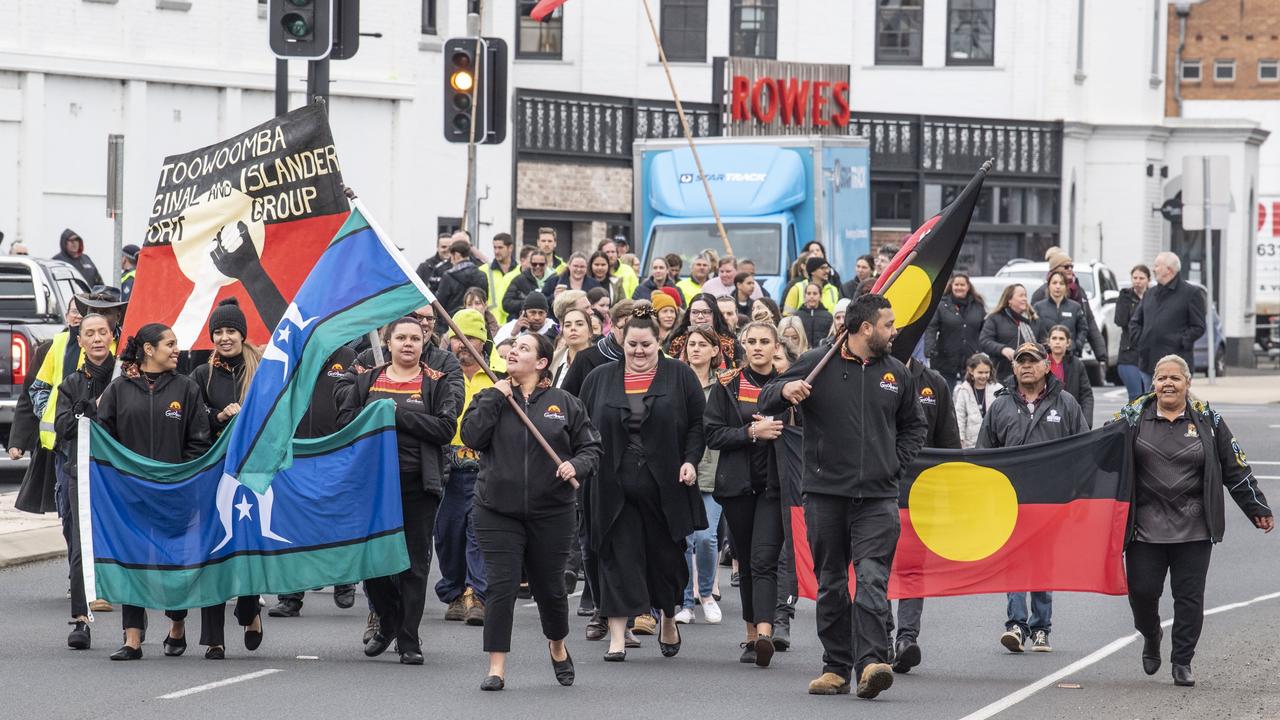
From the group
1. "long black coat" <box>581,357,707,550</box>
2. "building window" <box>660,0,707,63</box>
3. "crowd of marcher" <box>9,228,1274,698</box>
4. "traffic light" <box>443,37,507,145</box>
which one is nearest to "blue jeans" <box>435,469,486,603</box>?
"crowd of marcher" <box>9,228,1274,698</box>

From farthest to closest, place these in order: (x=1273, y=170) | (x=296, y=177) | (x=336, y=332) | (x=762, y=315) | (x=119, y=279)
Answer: (x=1273, y=170) → (x=119, y=279) → (x=762, y=315) → (x=296, y=177) → (x=336, y=332)

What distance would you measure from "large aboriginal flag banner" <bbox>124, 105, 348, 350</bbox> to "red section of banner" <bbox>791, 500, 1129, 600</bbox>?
3.07m

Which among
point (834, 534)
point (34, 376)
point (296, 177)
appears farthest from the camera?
point (34, 376)

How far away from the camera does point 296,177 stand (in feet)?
38.5

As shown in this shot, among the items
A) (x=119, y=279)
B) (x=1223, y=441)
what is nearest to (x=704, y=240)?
(x=119, y=279)

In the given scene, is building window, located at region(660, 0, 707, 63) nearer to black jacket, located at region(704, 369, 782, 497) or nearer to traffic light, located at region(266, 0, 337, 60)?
traffic light, located at region(266, 0, 337, 60)

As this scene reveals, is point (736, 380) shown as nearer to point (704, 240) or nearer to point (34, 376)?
point (34, 376)

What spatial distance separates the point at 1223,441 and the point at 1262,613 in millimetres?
A: 2562

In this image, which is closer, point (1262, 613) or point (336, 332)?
point (336, 332)

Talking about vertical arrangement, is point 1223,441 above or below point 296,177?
below

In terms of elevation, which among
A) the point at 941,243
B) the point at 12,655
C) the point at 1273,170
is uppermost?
the point at 1273,170

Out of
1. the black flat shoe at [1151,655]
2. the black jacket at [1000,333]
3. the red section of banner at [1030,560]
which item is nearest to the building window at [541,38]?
the black jacket at [1000,333]

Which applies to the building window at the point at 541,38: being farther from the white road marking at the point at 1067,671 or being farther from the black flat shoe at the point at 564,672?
the black flat shoe at the point at 564,672

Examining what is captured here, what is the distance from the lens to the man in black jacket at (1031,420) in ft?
38.9
